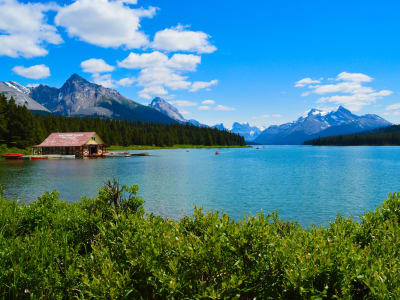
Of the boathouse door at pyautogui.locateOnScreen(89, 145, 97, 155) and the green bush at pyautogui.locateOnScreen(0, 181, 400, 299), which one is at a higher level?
the boathouse door at pyautogui.locateOnScreen(89, 145, 97, 155)

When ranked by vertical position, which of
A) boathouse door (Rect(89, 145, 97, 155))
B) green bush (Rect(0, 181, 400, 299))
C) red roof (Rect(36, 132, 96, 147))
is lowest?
green bush (Rect(0, 181, 400, 299))

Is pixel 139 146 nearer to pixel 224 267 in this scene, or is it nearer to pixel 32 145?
pixel 32 145

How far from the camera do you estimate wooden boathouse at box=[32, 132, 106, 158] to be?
108m

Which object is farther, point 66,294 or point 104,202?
point 104,202

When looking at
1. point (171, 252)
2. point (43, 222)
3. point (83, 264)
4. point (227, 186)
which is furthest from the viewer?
point (227, 186)

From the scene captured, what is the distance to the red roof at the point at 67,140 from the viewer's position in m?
108

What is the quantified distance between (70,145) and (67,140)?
396cm

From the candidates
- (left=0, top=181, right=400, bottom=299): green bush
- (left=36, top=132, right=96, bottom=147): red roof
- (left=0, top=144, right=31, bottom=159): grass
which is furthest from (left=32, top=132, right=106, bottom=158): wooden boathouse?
(left=0, top=181, right=400, bottom=299): green bush

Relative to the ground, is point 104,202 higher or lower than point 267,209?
higher

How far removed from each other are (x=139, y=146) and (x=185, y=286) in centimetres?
19036

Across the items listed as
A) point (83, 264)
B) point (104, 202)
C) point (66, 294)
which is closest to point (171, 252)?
point (83, 264)

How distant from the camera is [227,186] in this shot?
4175 centimetres

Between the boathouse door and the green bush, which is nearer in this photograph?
the green bush

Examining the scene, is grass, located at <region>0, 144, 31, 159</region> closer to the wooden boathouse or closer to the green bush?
the wooden boathouse
